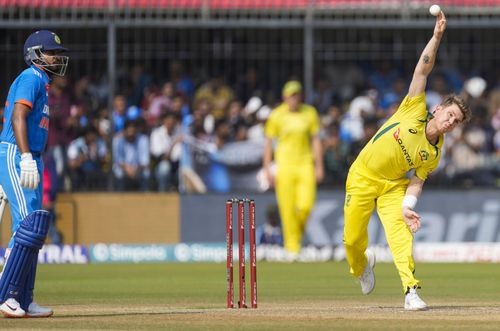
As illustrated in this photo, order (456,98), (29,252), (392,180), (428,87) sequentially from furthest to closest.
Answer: (428,87)
(392,180)
(456,98)
(29,252)

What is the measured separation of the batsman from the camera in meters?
7.95

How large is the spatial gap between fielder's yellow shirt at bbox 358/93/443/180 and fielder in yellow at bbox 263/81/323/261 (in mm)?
6021

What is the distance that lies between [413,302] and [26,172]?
9.42ft

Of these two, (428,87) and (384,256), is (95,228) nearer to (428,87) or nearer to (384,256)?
(384,256)

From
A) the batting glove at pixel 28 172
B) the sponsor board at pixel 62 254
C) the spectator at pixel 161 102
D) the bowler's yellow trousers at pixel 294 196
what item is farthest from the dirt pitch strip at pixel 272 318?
the spectator at pixel 161 102

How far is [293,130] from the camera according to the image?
15406 mm

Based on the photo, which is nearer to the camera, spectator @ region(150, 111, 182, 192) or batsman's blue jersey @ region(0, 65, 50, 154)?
batsman's blue jersey @ region(0, 65, 50, 154)

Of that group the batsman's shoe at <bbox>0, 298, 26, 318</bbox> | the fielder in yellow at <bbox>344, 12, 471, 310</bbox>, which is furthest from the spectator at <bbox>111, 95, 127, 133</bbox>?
the batsman's shoe at <bbox>0, 298, 26, 318</bbox>

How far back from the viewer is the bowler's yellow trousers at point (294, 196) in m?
15.3

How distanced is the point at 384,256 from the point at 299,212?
1540 mm

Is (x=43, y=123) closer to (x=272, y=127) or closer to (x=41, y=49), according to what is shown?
(x=41, y=49)

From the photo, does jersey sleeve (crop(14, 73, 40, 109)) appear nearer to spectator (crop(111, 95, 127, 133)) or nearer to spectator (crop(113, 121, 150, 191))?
spectator (crop(113, 121, 150, 191))

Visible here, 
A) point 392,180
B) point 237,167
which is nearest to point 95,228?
point 237,167

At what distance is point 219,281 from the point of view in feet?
41.0
